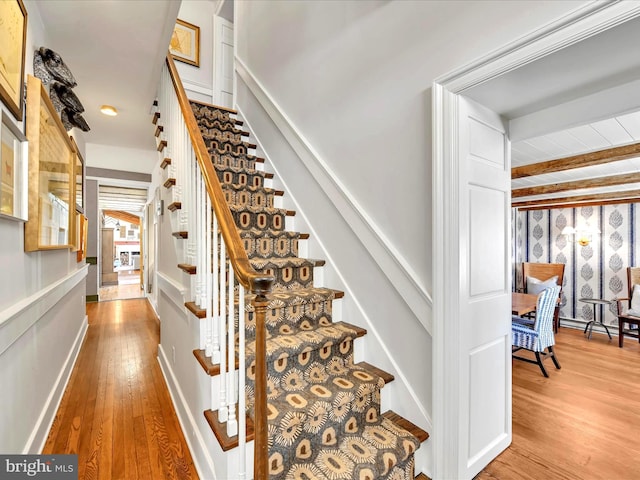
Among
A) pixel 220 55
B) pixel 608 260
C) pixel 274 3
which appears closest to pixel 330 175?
pixel 274 3

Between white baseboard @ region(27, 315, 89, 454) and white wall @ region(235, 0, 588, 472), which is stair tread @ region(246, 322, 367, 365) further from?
white baseboard @ region(27, 315, 89, 454)

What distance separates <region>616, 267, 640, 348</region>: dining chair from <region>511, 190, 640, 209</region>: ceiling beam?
111cm

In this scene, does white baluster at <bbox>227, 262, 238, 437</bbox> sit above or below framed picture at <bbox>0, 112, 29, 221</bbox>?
below

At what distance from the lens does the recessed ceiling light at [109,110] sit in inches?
121

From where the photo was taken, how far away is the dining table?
3459 millimetres

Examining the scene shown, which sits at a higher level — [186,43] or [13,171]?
[186,43]

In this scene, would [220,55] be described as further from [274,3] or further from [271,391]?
[271,391]

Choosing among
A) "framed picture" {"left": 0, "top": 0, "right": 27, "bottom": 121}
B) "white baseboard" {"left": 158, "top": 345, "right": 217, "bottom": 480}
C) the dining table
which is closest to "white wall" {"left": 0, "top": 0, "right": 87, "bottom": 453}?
"framed picture" {"left": 0, "top": 0, "right": 27, "bottom": 121}

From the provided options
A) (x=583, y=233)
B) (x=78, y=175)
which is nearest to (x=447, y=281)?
(x=78, y=175)

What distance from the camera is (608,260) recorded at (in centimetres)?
518

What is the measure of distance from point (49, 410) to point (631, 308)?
6.62 metres

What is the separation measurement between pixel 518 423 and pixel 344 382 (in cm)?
138

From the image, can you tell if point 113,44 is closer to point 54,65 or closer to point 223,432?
point 54,65

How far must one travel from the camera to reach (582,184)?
4227 mm
